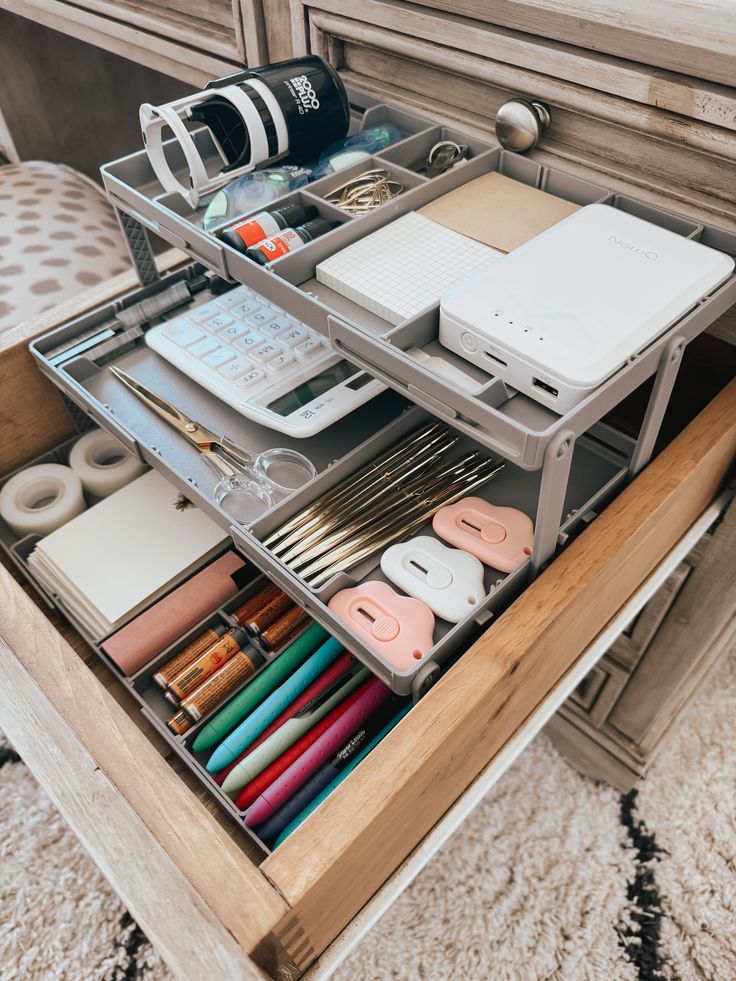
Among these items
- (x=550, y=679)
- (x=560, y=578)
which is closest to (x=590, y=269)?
(x=560, y=578)

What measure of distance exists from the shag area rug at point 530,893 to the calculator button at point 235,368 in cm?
75

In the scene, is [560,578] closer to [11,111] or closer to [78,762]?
[78,762]

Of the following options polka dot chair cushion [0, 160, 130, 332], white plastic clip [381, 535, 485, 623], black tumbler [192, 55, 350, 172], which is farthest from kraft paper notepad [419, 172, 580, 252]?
polka dot chair cushion [0, 160, 130, 332]

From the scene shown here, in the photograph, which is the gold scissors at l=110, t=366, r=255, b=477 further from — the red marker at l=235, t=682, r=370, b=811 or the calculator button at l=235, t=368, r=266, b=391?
the red marker at l=235, t=682, r=370, b=811

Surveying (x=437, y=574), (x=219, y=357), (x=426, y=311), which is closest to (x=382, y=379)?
(x=426, y=311)

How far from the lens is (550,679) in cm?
62

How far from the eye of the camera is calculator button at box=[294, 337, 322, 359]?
28.9 inches

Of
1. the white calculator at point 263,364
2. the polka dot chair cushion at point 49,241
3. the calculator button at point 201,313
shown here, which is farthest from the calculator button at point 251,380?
the polka dot chair cushion at point 49,241

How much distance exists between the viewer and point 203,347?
0.75 m

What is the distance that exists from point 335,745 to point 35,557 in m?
0.35

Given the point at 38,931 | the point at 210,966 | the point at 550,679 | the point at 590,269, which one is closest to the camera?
the point at 210,966

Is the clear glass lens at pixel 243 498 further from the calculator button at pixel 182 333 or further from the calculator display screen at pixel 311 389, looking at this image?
the calculator button at pixel 182 333

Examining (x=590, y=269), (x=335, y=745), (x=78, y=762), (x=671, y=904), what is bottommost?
(x=671, y=904)

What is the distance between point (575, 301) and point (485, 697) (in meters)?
0.26
